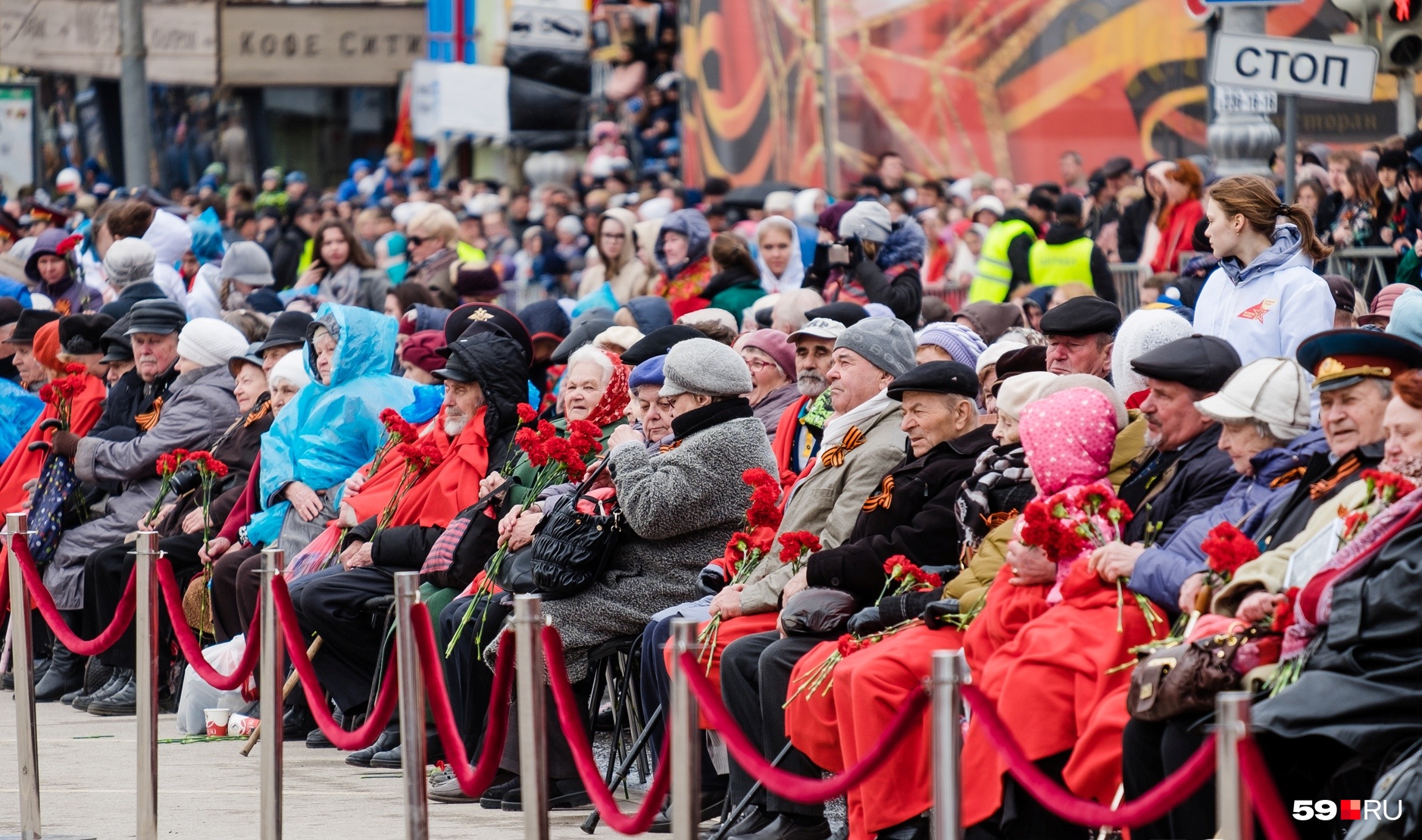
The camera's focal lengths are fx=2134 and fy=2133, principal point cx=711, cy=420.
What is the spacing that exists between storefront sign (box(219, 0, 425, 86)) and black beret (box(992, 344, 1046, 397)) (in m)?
13.1

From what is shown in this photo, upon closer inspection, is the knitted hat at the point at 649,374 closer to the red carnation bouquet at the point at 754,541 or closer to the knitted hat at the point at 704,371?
the knitted hat at the point at 704,371

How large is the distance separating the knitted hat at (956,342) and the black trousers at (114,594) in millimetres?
4243

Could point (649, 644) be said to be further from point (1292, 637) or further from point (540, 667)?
point (1292, 637)

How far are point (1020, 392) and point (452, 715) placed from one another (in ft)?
6.80

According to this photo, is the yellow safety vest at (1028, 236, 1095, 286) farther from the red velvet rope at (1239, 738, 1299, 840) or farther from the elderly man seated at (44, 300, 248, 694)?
the red velvet rope at (1239, 738, 1299, 840)

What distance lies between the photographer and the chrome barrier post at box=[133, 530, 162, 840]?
24.4 feet

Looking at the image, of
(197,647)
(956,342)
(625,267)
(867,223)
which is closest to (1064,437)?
(956,342)

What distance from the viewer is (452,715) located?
639cm

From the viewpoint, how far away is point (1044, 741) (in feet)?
19.7

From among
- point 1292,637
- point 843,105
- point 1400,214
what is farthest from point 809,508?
point 843,105

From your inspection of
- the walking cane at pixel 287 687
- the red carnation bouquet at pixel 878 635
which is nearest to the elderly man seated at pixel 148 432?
the walking cane at pixel 287 687

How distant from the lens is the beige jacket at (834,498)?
7.51 m

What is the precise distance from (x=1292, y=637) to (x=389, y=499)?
17.0 feet

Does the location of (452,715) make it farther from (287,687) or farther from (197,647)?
(287,687)
